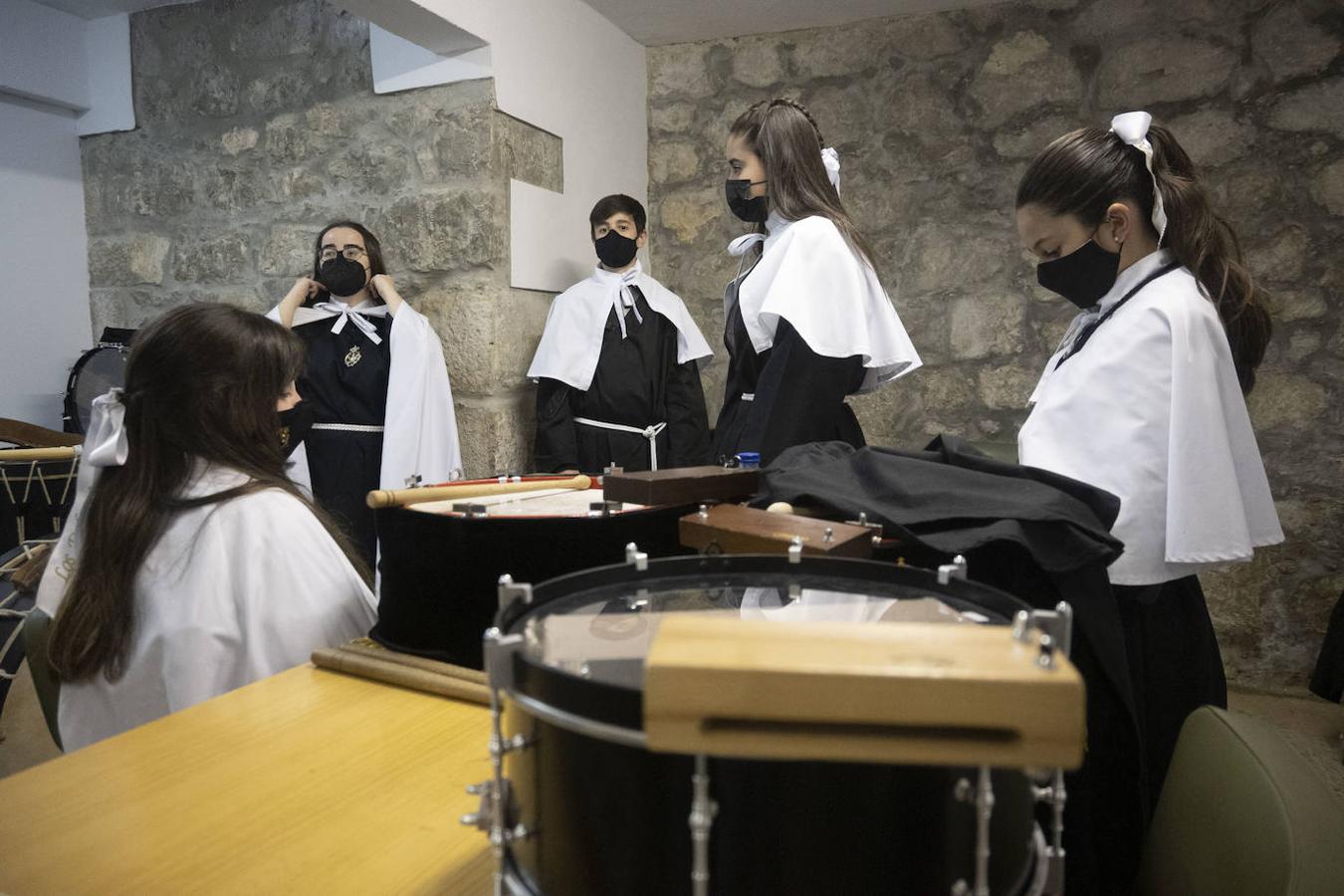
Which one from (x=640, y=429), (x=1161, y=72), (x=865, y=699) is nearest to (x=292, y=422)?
(x=640, y=429)

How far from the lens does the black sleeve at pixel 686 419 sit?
3.10 m

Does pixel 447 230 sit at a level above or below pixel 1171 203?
above

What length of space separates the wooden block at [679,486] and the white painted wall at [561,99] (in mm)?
1843

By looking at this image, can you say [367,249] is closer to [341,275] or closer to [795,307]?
[341,275]

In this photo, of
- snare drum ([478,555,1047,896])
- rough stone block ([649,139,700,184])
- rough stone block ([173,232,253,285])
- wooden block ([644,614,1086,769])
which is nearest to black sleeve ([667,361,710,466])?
rough stone block ([649,139,700,184])

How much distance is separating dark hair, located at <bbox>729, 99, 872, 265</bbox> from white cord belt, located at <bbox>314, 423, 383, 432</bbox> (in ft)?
4.87

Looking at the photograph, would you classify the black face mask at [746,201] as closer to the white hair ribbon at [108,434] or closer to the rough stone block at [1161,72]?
the white hair ribbon at [108,434]

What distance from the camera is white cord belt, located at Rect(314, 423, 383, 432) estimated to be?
286 centimetres

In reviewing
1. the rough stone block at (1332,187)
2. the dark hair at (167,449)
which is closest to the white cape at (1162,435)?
A: the dark hair at (167,449)

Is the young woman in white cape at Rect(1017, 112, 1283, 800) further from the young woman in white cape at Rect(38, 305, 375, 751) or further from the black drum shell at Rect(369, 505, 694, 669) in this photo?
the young woman in white cape at Rect(38, 305, 375, 751)

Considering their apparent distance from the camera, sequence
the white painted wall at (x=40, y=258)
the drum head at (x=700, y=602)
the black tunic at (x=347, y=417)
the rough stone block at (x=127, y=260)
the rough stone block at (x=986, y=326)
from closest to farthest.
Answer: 1. the drum head at (x=700, y=602)
2. the black tunic at (x=347, y=417)
3. the rough stone block at (x=986, y=326)
4. the white painted wall at (x=40, y=258)
5. the rough stone block at (x=127, y=260)

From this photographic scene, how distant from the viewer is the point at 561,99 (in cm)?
310

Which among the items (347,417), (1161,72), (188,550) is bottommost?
(188,550)

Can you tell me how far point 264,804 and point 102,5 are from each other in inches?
144
